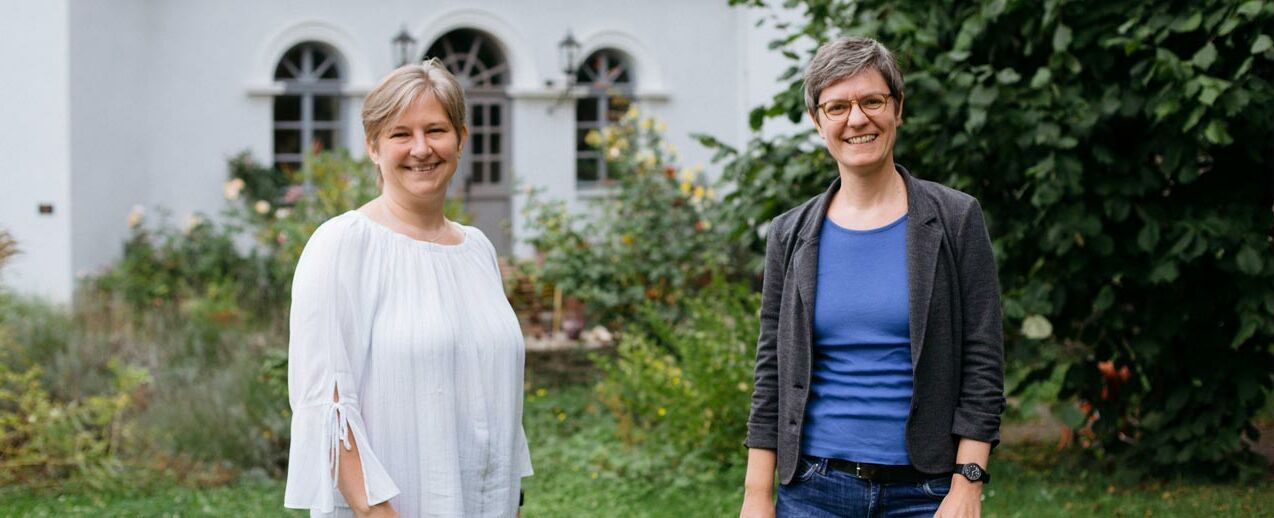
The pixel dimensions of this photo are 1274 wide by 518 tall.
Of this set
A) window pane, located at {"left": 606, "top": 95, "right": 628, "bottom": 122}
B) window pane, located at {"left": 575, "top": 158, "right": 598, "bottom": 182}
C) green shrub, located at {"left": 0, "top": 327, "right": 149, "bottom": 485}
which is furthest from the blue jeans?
window pane, located at {"left": 575, "top": 158, "right": 598, "bottom": 182}

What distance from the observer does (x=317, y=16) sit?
1321cm

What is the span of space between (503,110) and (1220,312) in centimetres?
958

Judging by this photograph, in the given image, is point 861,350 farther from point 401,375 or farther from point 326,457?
point 326,457

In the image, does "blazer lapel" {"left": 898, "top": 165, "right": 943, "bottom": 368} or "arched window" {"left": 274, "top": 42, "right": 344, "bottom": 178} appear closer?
"blazer lapel" {"left": 898, "top": 165, "right": 943, "bottom": 368}

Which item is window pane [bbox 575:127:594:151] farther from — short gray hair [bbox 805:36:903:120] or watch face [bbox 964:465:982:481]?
watch face [bbox 964:465:982:481]

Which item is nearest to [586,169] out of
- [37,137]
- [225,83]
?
[225,83]

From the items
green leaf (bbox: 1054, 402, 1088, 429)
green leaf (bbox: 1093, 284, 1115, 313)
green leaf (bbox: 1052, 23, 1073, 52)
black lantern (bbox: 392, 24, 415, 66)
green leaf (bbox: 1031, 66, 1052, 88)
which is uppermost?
black lantern (bbox: 392, 24, 415, 66)

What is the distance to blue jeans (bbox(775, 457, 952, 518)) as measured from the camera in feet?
8.78

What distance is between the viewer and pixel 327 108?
Result: 44.5 feet

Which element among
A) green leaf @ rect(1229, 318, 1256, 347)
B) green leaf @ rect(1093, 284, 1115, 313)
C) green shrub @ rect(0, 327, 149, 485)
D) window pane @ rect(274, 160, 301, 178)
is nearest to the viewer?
green leaf @ rect(1229, 318, 1256, 347)

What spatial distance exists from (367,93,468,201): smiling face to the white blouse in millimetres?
108

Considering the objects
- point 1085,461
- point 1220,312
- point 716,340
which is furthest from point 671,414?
point 1220,312

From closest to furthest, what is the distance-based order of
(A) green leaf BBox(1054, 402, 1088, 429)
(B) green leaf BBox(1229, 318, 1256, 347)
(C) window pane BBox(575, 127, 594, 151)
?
(B) green leaf BBox(1229, 318, 1256, 347), (A) green leaf BBox(1054, 402, 1088, 429), (C) window pane BBox(575, 127, 594, 151)

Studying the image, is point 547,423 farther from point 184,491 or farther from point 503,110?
point 503,110
